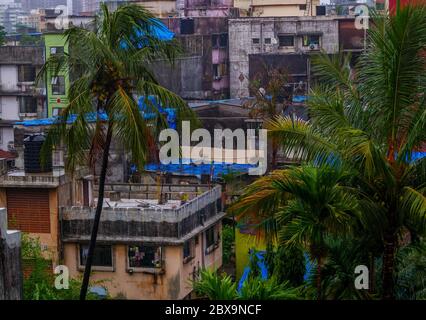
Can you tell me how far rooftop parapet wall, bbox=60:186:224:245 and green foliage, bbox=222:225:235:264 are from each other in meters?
3.43

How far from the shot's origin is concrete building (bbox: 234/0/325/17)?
45.7m

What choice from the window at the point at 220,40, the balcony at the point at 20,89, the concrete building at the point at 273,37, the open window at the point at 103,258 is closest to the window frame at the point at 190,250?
the open window at the point at 103,258

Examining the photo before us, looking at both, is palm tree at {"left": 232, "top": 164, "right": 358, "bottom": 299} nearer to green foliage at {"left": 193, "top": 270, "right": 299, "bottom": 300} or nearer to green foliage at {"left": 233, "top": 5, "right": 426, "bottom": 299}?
green foliage at {"left": 233, "top": 5, "right": 426, "bottom": 299}

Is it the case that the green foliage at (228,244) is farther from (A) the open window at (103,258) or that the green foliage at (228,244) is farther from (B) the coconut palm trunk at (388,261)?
(B) the coconut palm trunk at (388,261)

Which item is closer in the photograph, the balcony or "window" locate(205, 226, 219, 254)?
"window" locate(205, 226, 219, 254)

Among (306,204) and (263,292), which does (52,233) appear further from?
(306,204)

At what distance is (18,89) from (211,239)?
18.3 metres

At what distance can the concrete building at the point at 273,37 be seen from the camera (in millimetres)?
38531

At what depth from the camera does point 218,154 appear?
25.8 m

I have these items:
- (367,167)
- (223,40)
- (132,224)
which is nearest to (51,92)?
(223,40)

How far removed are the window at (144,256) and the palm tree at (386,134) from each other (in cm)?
741

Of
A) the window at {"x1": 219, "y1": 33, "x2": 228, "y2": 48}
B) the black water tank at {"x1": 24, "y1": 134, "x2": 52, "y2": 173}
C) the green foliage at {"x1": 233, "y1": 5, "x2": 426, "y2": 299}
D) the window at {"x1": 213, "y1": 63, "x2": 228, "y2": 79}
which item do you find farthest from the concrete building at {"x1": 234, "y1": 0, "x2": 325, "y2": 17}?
the green foliage at {"x1": 233, "y1": 5, "x2": 426, "y2": 299}

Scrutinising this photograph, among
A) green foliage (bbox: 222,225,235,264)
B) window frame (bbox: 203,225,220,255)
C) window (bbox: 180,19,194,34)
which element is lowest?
green foliage (bbox: 222,225,235,264)

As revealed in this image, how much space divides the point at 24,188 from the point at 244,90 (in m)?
22.4
